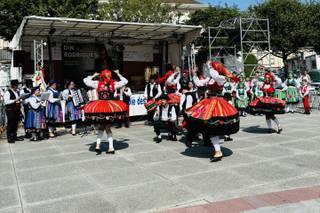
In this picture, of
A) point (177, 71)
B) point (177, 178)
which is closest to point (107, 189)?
point (177, 178)

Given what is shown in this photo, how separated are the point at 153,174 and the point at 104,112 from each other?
2.01 metres

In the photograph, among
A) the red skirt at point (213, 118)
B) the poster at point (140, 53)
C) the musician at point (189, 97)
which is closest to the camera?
the red skirt at point (213, 118)

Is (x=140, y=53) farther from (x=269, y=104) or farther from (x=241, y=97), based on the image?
(x=269, y=104)

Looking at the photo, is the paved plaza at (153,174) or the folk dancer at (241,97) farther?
the folk dancer at (241,97)

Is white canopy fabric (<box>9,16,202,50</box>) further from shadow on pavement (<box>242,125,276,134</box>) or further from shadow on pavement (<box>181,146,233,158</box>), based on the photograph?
shadow on pavement (<box>181,146,233,158</box>)

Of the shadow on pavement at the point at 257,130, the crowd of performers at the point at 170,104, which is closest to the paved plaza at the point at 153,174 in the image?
the shadow on pavement at the point at 257,130

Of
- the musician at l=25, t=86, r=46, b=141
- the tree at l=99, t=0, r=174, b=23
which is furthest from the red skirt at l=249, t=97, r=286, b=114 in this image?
the tree at l=99, t=0, r=174, b=23

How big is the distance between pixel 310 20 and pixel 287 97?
2123cm

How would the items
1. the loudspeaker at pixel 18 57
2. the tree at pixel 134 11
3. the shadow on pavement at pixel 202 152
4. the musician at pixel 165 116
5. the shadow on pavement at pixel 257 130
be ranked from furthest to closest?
1. the tree at pixel 134 11
2. the loudspeaker at pixel 18 57
3. the shadow on pavement at pixel 257 130
4. the musician at pixel 165 116
5. the shadow on pavement at pixel 202 152

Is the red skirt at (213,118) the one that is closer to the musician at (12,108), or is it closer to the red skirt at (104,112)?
the red skirt at (104,112)

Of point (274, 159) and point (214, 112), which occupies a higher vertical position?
point (214, 112)

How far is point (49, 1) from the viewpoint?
24375 millimetres

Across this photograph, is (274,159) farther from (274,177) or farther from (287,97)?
(287,97)

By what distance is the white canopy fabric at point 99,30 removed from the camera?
1220cm
